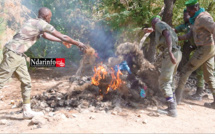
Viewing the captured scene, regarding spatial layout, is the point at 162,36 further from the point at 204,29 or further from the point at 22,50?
the point at 22,50

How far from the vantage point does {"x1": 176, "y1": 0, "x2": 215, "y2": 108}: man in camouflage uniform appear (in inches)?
163

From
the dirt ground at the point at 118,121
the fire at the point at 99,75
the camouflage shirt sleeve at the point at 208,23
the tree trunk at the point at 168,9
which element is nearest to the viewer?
the dirt ground at the point at 118,121

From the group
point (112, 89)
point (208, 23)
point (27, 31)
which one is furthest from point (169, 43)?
point (27, 31)

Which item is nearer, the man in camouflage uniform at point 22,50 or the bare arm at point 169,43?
the man in camouflage uniform at point 22,50

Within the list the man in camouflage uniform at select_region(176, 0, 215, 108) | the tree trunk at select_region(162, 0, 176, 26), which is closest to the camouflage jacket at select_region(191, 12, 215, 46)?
the man in camouflage uniform at select_region(176, 0, 215, 108)

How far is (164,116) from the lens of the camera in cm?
410

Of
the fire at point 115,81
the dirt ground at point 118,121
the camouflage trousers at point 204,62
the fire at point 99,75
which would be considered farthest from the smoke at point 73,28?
the camouflage trousers at point 204,62

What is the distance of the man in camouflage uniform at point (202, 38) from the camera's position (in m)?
4.15

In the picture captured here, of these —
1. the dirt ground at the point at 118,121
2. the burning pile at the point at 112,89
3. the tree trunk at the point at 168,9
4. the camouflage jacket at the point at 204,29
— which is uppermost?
the tree trunk at the point at 168,9

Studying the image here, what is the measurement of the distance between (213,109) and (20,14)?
10.3m

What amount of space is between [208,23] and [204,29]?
0.26 m

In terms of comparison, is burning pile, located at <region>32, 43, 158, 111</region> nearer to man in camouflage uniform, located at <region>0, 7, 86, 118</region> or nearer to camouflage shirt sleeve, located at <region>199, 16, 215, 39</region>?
man in camouflage uniform, located at <region>0, 7, 86, 118</region>

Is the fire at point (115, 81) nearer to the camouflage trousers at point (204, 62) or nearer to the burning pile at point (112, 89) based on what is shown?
the burning pile at point (112, 89)

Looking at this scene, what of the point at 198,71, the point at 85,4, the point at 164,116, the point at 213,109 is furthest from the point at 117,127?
the point at 85,4
